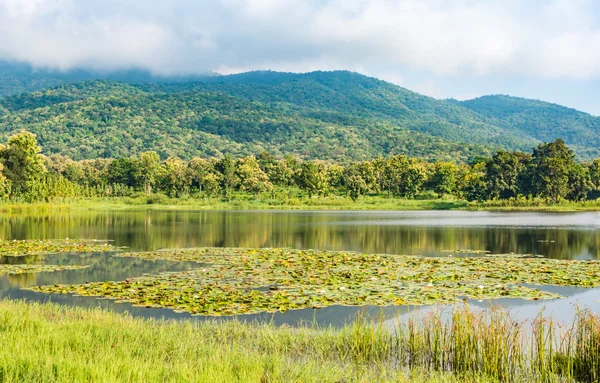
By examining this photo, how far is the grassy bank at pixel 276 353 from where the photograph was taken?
755 centimetres

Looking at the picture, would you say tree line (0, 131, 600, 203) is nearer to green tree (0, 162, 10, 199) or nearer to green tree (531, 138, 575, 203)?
green tree (531, 138, 575, 203)

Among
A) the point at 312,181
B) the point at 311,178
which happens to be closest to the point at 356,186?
the point at 312,181

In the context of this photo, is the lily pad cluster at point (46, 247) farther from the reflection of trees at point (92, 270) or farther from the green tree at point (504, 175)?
the green tree at point (504, 175)

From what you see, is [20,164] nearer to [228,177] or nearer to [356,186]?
[228,177]

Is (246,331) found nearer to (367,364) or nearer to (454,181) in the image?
(367,364)

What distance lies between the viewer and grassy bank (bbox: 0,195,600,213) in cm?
8250

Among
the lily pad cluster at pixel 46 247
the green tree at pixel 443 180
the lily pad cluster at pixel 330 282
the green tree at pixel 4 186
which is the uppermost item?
the green tree at pixel 443 180

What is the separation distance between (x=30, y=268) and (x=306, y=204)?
75.8 meters

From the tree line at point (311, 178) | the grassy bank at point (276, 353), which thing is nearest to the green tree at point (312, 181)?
the tree line at point (311, 178)

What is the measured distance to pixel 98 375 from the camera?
7012mm

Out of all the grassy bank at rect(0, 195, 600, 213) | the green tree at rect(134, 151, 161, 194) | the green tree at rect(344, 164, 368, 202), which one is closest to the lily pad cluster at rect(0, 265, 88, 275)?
the grassy bank at rect(0, 195, 600, 213)

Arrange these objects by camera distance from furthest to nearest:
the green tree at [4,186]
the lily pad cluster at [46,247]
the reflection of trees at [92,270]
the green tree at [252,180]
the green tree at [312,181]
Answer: the green tree at [252,180] → the green tree at [312,181] → the green tree at [4,186] → the lily pad cluster at [46,247] → the reflection of trees at [92,270]

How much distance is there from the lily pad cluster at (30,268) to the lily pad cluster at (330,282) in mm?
3803

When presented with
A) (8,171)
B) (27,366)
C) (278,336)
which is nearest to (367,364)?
(278,336)
